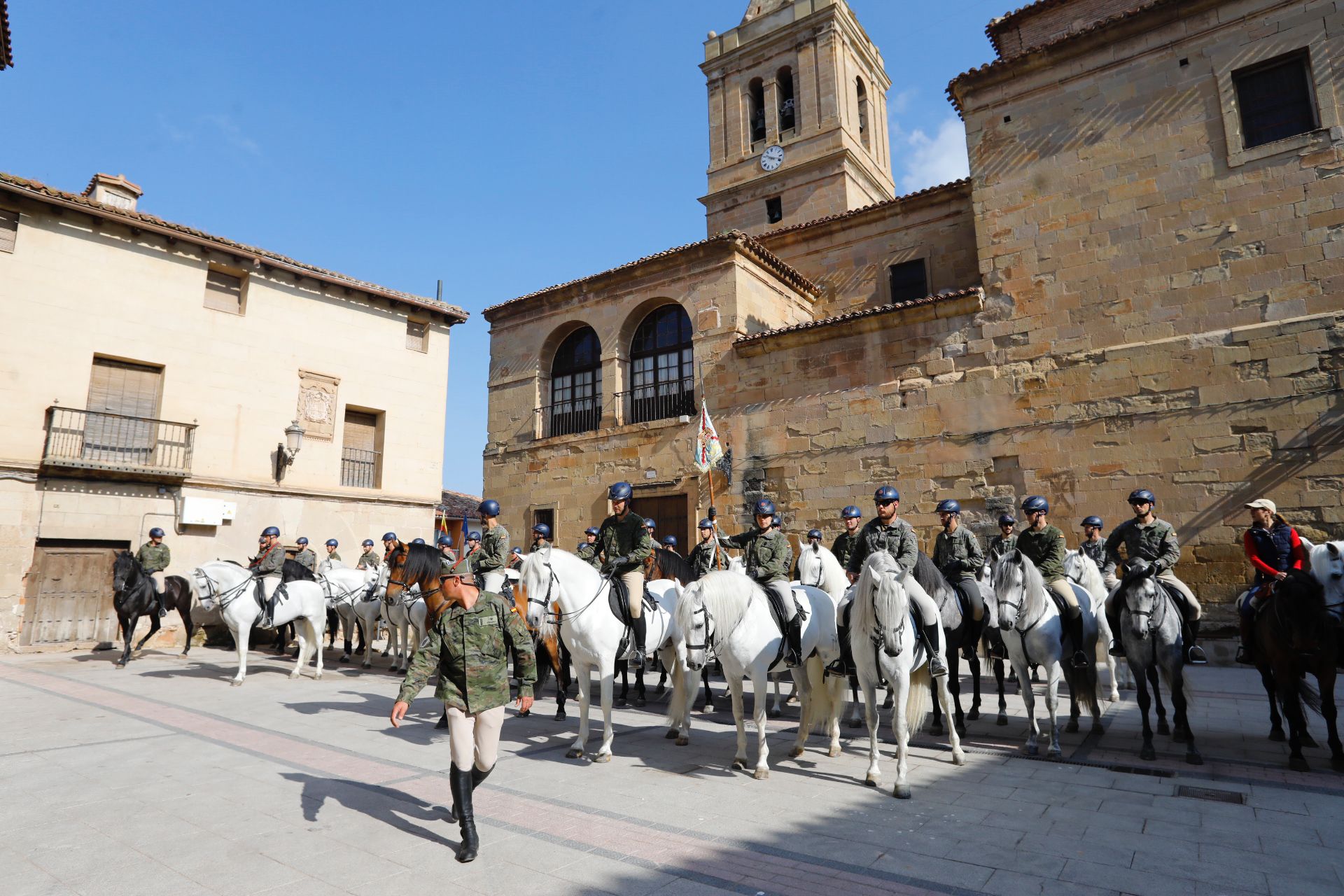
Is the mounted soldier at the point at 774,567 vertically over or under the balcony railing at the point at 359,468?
under

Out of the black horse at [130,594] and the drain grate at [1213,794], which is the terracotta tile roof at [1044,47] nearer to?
the drain grate at [1213,794]

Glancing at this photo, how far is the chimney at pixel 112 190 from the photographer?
57.3 ft

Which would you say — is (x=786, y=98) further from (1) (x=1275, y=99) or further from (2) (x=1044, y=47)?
(1) (x=1275, y=99)

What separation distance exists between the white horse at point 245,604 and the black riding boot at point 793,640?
8406mm

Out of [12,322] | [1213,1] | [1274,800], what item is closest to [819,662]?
[1274,800]

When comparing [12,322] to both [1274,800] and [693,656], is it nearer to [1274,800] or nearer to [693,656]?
[693,656]

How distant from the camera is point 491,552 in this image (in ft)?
25.2

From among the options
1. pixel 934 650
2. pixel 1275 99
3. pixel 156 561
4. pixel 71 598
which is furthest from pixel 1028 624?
pixel 71 598

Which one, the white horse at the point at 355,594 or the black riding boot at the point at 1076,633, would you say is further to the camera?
the white horse at the point at 355,594

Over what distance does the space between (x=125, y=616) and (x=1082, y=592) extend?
1453 centimetres

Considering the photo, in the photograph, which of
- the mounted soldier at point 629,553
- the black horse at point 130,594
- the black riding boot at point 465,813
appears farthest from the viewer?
the black horse at point 130,594

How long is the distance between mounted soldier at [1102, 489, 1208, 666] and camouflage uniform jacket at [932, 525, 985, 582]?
1.27 meters

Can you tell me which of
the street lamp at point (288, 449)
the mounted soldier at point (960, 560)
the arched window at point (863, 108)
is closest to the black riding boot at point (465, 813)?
the mounted soldier at point (960, 560)

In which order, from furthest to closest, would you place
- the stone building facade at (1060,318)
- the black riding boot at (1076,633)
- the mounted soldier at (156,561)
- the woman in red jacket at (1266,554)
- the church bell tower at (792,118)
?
the church bell tower at (792,118) < the mounted soldier at (156,561) < the stone building facade at (1060,318) < the black riding boot at (1076,633) < the woman in red jacket at (1266,554)
